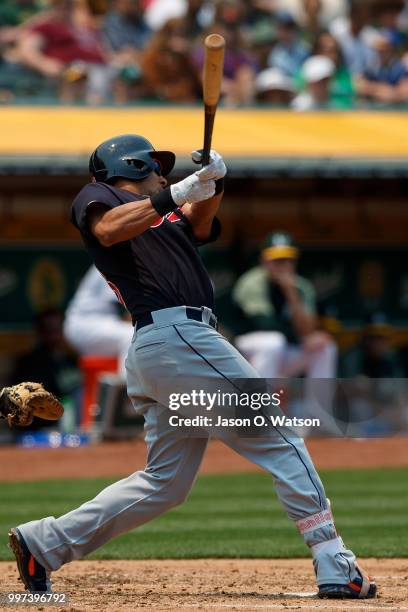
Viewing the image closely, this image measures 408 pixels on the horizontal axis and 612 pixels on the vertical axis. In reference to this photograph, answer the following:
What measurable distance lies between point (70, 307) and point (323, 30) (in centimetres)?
472

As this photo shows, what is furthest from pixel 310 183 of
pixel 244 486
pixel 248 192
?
pixel 244 486

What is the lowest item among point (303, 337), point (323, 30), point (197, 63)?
point (303, 337)

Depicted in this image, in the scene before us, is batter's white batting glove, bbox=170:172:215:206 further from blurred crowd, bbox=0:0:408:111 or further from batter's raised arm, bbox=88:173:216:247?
blurred crowd, bbox=0:0:408:111

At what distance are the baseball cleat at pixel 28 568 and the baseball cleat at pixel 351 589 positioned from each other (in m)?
1.02

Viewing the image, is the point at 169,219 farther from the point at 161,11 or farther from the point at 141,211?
the point at 161,11

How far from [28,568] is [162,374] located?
0.88 meters

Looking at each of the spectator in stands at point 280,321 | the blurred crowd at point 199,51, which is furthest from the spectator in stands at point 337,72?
the spectator in stands at point 280,321

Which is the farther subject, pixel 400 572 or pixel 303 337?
pixel 303 337

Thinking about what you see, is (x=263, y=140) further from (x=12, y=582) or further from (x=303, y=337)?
(x=12, y=582)

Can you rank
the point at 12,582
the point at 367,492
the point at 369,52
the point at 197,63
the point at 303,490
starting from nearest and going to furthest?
the point at 303,490 < the point at 12,582 < the point at 367,492 < the point at 197,63 < the point at 369,52

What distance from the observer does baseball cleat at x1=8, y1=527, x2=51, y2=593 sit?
475 centimetres

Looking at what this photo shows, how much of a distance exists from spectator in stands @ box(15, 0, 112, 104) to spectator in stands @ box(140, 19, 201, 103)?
54cm

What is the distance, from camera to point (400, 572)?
18.7 feet

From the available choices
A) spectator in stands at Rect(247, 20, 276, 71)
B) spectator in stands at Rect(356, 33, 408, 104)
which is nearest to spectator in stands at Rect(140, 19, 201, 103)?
spectator in stands at Rect(247, 20, 276, 71)
